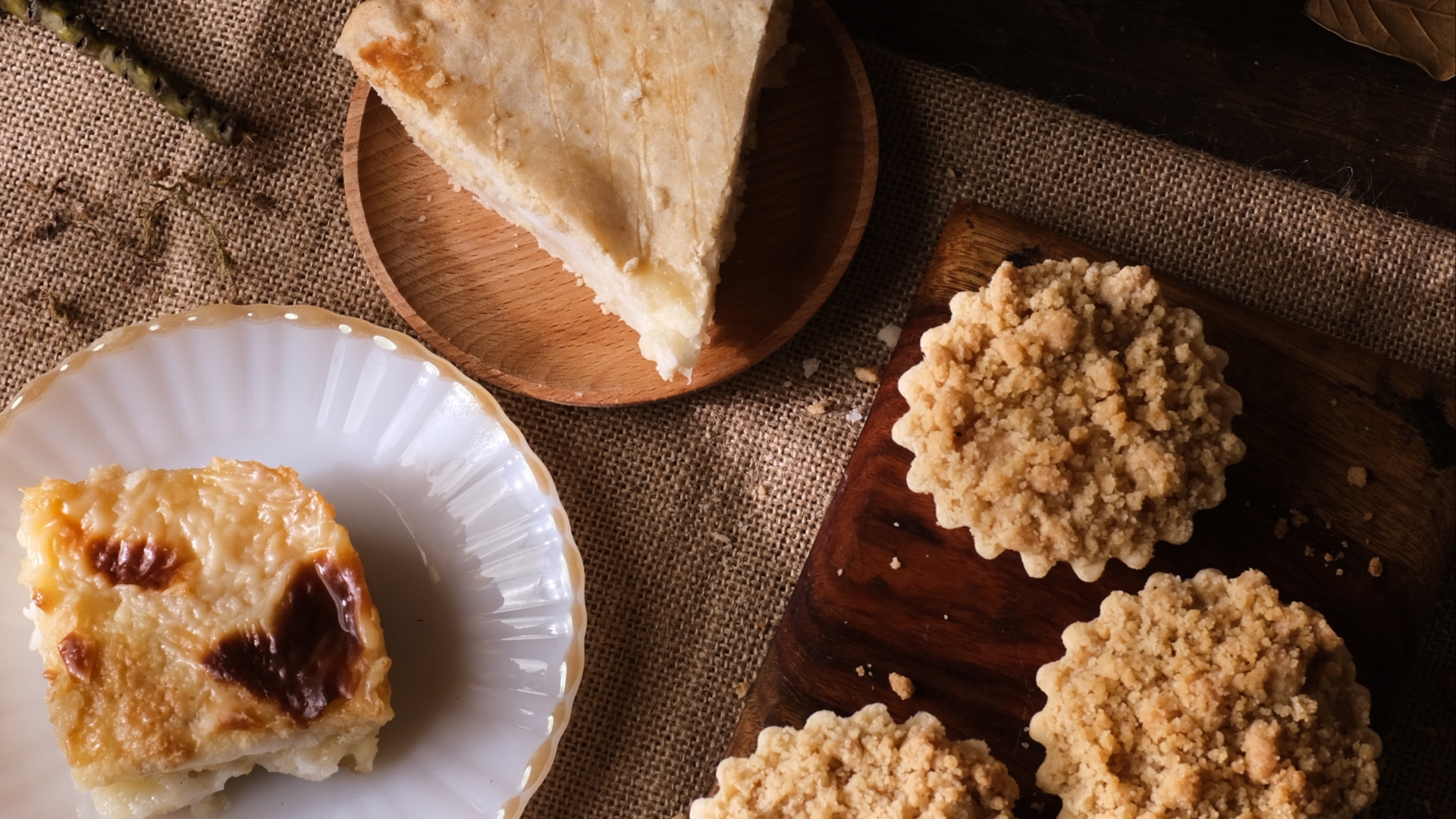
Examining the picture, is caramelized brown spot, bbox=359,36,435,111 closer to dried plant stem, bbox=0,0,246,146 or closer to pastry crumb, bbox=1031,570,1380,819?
dried plant stem, bbox=0,0,246,146

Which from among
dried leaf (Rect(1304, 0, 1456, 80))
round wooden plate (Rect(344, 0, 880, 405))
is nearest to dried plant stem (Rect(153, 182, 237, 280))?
round wooden plate (Rect(344, 0, 880, 405))

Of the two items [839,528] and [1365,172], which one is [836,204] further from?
[1365,172]

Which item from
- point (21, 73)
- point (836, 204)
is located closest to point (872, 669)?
point (836, 204)

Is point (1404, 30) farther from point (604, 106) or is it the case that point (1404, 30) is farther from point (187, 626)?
point (187, 626)

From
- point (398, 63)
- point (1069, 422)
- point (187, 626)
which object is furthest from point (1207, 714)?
point (398, 63)

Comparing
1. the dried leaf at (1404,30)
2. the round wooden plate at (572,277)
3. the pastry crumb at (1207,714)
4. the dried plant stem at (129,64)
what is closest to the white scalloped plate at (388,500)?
the round wooden plate at (572,277)

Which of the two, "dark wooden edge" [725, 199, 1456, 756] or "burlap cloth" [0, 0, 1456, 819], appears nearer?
"dark wooden edge" [725, 199, 1456, 756]
